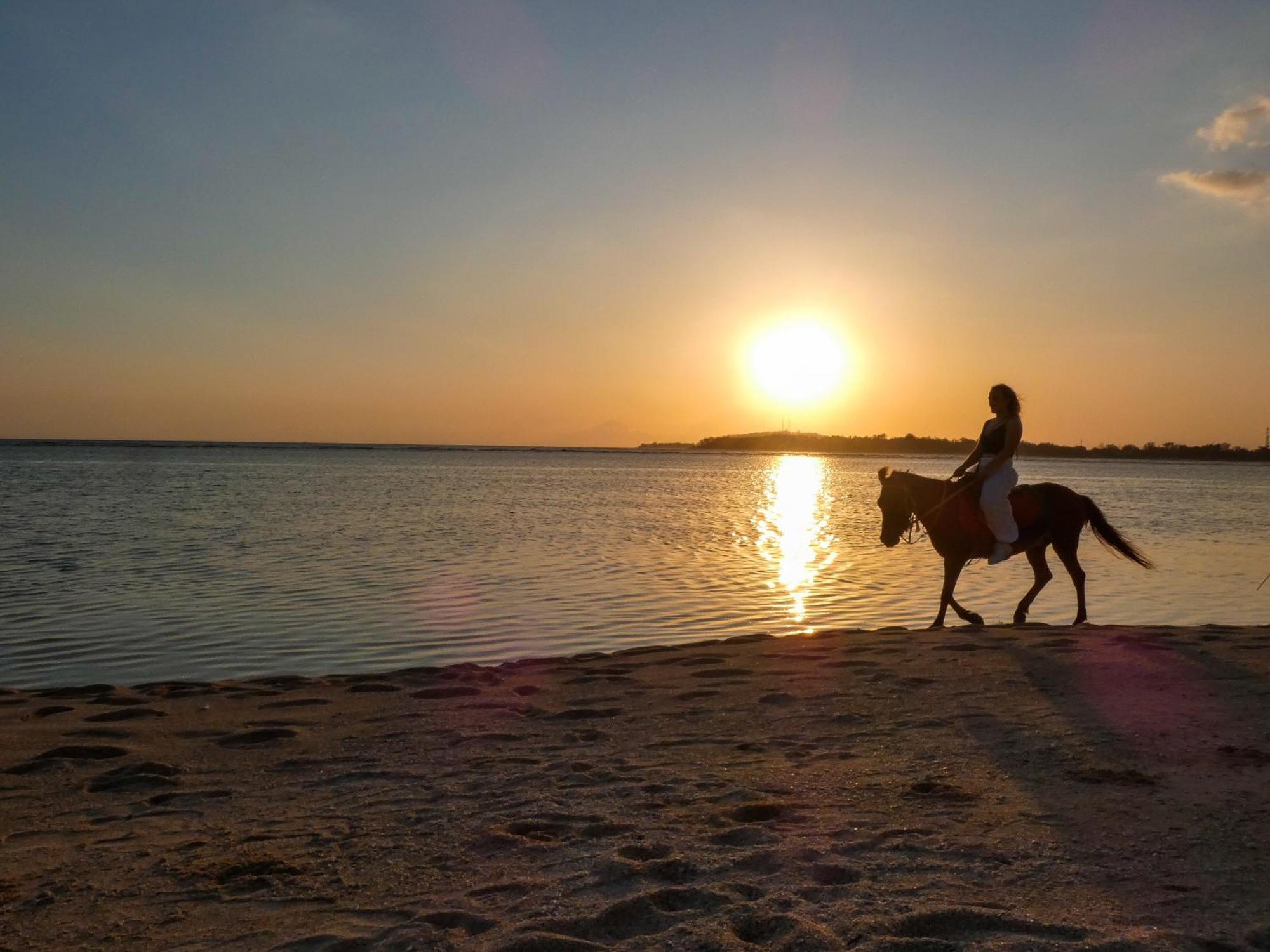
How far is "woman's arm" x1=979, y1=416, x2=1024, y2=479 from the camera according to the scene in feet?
37.0

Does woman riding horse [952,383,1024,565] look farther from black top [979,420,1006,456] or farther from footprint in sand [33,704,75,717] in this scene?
footprint in sand [33,704,75,717]

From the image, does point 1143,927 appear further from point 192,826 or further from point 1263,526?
point 1263,526

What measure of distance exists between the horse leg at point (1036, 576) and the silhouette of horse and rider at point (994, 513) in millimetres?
16

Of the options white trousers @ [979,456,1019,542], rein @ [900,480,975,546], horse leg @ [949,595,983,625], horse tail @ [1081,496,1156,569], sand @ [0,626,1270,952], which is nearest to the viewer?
sand @ [0,626,1270,952]

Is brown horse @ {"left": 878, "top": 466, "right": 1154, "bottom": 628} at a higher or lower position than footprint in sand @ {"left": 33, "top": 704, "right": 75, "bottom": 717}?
higher

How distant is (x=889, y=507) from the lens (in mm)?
12070

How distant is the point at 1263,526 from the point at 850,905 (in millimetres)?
31836

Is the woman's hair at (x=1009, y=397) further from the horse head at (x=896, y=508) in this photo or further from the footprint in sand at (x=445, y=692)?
the footprint in sand at (x=445, y=692)

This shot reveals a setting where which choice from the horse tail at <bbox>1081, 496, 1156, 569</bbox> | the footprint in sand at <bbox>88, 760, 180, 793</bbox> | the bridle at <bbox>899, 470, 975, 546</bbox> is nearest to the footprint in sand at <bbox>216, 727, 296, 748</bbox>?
the footprint in sand at <bbox>88, 760, 180, 793</bbox>

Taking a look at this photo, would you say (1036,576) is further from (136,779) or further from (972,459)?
(136,779)

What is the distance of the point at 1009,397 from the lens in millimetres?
11328

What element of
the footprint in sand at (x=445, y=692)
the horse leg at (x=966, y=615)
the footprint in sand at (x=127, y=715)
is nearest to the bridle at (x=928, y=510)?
the horse leg at (x=966, y=615)

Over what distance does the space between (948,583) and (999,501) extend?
1.13 m

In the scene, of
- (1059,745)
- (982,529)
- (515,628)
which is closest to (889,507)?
(982,529)
